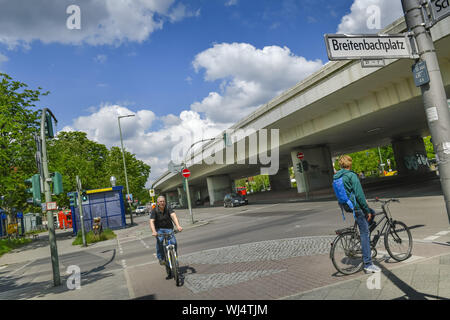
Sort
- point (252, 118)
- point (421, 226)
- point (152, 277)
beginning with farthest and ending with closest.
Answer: point (252, 118) < point (421, 226) < point (152, 277)

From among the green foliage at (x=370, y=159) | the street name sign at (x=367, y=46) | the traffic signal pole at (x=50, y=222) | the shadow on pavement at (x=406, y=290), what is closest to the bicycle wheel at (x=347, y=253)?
the shadow on pavement at (x=406, y=290)

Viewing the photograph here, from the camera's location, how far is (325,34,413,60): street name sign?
4.19 meters

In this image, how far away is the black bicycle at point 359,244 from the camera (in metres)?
5.14

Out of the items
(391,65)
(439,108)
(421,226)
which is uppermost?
(391,65)

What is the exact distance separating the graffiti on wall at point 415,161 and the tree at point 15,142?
32390 millimetres

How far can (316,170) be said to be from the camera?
30.3 m

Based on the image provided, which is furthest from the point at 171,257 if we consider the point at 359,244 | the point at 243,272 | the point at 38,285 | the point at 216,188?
the point at 216,188

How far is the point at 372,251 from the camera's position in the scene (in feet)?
18.3

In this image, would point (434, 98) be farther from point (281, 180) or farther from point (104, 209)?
point (281, 180)

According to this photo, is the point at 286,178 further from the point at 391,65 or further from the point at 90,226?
the point at 391,65

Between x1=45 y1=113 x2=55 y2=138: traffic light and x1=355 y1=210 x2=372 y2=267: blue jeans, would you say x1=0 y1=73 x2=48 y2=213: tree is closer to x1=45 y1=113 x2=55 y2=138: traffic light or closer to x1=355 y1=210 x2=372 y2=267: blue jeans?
x1=45 y1=113 x2=55 y2=138: traffic light

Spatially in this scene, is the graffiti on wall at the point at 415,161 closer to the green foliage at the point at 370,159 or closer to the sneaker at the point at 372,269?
the sneaker at the point at 372,269
